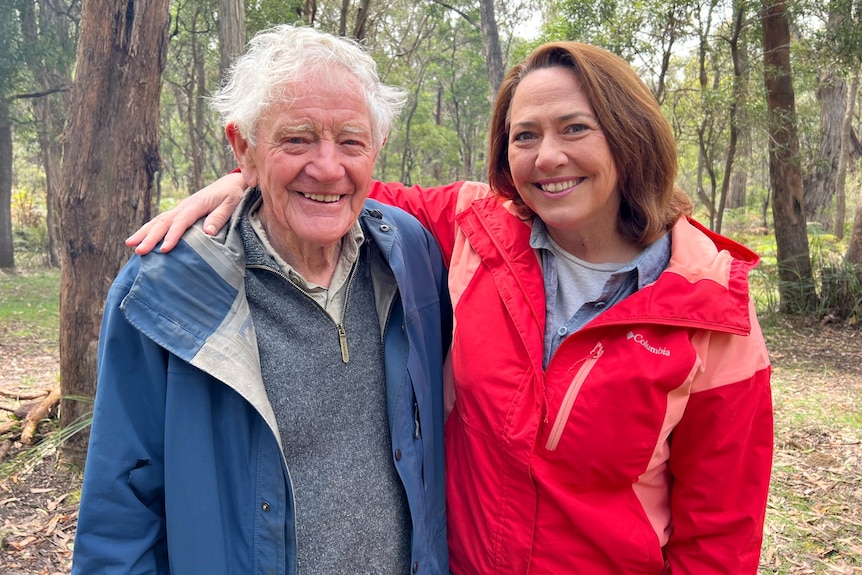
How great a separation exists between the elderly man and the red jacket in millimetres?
212

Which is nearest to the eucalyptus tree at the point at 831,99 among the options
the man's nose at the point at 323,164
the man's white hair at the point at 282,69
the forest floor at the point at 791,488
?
the forest floor at the point at 791,488

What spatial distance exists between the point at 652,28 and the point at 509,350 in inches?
356

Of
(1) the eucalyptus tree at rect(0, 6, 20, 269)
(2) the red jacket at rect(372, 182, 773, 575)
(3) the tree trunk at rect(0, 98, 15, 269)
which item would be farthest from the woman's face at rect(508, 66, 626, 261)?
(3) the tree trunk at rect(0, 98, 15, 269)

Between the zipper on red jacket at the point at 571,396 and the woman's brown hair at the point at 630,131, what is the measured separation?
0.44 meters

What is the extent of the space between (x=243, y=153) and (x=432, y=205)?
84 cm

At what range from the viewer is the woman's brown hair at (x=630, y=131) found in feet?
5.85

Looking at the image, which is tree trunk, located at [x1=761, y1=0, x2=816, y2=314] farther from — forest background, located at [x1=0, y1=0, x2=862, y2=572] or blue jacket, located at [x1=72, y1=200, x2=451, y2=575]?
blue jacket, located at [x1=72, y1=200, x2=451, y2=575]

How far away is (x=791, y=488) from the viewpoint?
4387 mm

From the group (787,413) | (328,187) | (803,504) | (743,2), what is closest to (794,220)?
(743,2)

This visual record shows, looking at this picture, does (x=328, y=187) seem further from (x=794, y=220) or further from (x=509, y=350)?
(x=794, y=220)

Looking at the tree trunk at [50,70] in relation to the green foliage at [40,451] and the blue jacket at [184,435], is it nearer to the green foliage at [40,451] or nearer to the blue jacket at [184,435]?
the green foliage at [40,451]

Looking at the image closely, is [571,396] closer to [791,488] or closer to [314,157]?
[314,157]

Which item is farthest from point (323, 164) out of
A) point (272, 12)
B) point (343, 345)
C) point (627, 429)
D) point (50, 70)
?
point (50, 70)

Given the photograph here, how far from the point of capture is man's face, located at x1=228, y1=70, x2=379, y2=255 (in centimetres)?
160
